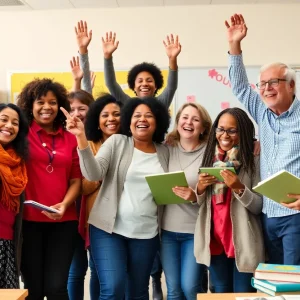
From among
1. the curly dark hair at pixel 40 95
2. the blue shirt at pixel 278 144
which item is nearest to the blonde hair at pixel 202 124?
the blue shirt at pixel 278 144

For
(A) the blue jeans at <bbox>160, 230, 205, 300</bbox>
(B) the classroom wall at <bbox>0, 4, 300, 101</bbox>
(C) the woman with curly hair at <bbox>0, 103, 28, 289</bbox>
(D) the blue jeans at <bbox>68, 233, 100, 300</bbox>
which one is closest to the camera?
(C) the woman with curly hair at <bbox>0, 103, 28, 289</bbox>

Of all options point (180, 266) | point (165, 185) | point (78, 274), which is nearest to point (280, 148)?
point (165, 185)

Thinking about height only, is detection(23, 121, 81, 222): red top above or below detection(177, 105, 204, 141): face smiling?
below

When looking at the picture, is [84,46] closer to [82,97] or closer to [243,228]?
[82,97]

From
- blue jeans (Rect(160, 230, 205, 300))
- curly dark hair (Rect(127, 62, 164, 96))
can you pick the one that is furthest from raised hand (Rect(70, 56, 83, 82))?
blue jeans (Rect(160, 230, 205, 300))

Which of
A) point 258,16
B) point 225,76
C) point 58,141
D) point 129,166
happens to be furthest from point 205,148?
point 258,16

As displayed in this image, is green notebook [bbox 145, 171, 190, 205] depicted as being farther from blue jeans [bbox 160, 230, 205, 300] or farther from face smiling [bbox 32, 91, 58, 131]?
face smiling [bbox 32, 91, 58, 131]

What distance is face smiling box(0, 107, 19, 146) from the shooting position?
2.04 metres

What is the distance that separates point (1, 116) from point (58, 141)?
0.35m

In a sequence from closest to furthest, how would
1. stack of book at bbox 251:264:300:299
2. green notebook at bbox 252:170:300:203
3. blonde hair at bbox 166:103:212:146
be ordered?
stack of book at bbox 251:264:300:299
green notebook at bbox 252:170:300:203
blonde hair at bbox 166:103:212:146

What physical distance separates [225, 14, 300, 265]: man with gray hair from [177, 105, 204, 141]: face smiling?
36 centimetres

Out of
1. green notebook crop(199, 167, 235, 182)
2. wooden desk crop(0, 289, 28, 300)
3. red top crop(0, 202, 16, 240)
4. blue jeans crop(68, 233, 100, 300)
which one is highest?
green notebook crop(199, 167, 235, 182)

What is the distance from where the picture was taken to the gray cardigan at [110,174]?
2148 millimetres

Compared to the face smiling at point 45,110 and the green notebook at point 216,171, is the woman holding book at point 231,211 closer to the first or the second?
the green notebook at point 216,171
